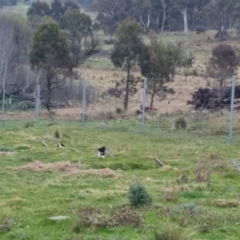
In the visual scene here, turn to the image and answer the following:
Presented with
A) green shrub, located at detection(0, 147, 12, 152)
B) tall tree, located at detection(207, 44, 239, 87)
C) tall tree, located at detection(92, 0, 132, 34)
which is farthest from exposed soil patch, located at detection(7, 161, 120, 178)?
tall tree, located at detection(92, 0, 132, 34)

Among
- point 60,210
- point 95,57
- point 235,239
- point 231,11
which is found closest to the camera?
point 235,239

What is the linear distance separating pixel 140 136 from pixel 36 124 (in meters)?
7.22

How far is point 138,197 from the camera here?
934 cm

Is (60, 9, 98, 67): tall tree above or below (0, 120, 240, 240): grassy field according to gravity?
above

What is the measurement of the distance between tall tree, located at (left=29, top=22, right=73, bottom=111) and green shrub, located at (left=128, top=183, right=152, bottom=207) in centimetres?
3293

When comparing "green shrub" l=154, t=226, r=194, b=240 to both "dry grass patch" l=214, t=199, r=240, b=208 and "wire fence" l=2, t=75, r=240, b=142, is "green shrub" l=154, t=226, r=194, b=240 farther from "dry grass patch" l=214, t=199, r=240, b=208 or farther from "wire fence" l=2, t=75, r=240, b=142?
"wire fence" l=2, t=75, r=240, b=142

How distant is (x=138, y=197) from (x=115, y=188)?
7.13 feet

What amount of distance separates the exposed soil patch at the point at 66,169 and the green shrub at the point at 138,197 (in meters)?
3.78

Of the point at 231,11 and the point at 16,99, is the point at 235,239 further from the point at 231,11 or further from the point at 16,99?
the point at 231,11

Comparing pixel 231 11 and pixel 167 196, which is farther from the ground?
pixel 231 11

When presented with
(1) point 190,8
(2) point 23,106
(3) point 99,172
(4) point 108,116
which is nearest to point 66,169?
(3) point 99,172

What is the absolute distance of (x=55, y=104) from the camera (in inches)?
1666

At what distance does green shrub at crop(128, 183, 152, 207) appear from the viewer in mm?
9352

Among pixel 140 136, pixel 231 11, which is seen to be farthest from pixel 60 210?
pixel 231 11
